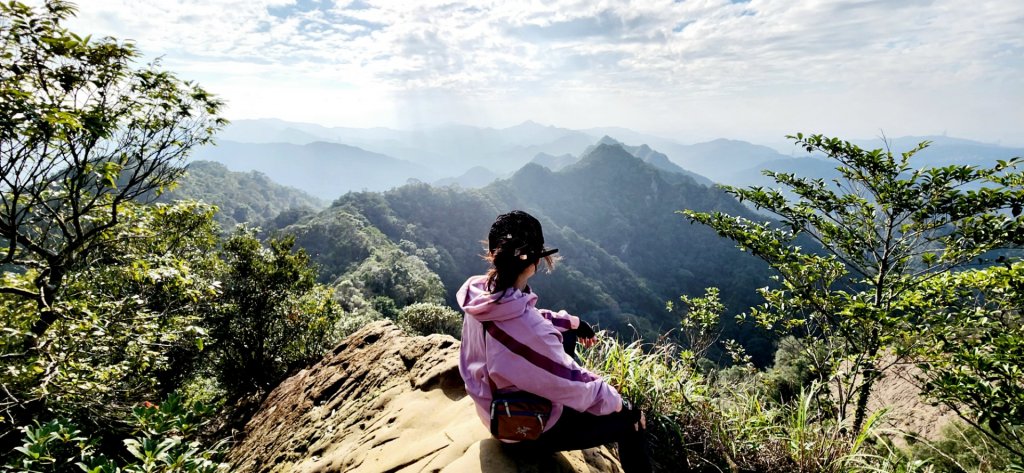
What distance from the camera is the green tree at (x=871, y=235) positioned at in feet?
15.4

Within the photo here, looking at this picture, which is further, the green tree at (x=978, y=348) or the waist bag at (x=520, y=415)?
the green tree at (x=978, y=348)

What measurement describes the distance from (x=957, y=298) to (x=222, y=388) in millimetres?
15409

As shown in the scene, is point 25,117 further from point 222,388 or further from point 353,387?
point 222,388

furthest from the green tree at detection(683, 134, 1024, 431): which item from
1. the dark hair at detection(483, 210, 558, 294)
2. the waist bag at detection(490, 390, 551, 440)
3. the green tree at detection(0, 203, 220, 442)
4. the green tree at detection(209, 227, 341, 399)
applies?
the green tree at detection(209, 227, 341, 399)

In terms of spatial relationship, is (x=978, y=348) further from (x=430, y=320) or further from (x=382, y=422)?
(x=430, y=320)

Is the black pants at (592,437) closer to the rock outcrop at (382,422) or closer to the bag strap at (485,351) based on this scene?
the rock outcrop at (382,422)

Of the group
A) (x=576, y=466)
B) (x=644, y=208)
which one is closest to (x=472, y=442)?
(x=576, y=466)

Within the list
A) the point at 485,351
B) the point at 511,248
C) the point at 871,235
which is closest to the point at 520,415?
the point at 485,351

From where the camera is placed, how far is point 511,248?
95.6 inches

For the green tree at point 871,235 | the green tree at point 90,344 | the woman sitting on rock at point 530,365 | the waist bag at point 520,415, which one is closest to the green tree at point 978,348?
the green tree at point 871,235

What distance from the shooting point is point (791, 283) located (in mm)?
5828

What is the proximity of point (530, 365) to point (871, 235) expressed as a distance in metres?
5.64

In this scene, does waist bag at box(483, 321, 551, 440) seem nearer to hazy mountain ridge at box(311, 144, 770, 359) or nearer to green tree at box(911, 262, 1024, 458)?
green tree at box(911, 262, 1024, 458)

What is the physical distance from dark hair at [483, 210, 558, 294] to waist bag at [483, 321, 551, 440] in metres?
0.28
